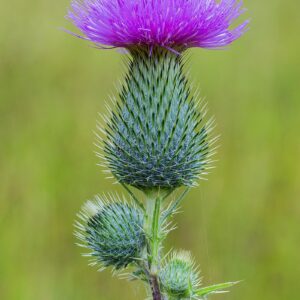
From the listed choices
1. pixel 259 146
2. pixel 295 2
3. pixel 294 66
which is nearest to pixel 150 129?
pixel 259 146

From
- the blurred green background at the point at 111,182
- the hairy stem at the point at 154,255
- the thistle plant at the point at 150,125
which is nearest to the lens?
the hairy stem at the point at 154,255

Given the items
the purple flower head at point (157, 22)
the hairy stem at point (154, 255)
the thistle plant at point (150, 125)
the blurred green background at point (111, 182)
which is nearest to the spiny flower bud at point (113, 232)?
the thistle plant at point (150, 125)

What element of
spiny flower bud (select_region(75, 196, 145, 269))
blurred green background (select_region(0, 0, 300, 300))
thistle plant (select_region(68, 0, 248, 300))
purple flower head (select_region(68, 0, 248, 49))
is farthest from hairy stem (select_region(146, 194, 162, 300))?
blurred green background (select_region(0, 0, 300, 300))

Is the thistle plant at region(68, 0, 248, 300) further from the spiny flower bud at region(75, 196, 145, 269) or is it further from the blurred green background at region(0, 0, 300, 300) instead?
the blurred green background at region(0, 0, 300, 300)

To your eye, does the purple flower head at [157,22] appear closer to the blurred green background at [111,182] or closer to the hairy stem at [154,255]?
the hairy stem at [154,255]

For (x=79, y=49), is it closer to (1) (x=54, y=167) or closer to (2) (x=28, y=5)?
(2) (x=28, y=5)

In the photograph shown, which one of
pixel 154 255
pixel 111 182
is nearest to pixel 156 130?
pixel 154 255
